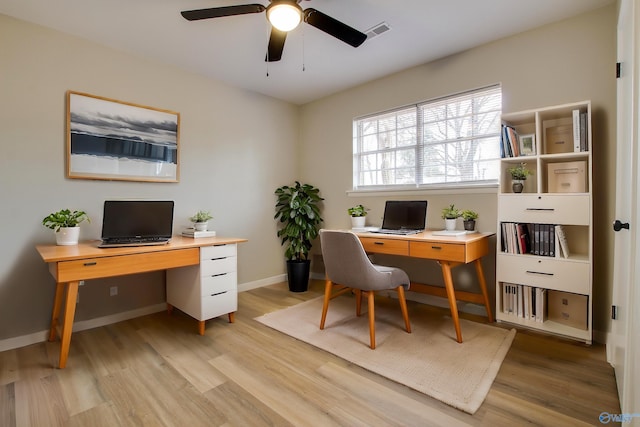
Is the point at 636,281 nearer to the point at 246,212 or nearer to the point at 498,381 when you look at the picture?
the point at 498,381

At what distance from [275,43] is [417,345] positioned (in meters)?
2.38

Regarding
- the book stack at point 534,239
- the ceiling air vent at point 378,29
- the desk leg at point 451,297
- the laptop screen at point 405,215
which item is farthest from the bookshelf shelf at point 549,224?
the ceiling air vent at point 378,29

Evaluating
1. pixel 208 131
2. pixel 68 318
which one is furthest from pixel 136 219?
Result: pixel 208 131

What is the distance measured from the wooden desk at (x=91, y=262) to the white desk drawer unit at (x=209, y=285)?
0.29 feet

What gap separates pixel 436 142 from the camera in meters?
3.13

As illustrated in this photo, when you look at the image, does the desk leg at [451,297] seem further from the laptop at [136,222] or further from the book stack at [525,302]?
the laptop at [136,222]

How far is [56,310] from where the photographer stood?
7.70ft


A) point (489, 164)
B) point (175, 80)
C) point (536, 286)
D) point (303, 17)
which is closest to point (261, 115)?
point (175, 80)

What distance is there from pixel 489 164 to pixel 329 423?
2.52m

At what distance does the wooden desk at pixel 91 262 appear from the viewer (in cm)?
189

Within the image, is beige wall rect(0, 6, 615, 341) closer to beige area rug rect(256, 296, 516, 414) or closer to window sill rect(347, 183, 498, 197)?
window sill rect(347, 183, 498, 197)

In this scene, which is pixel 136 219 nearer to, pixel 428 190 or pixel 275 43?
pixel 275 43

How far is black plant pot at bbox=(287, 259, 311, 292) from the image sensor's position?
3.63m

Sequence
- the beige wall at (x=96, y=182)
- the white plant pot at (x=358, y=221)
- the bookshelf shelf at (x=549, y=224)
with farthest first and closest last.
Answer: the white plant pot at (x=358, y=221) → the beige wall at (x=96, y=182) → the bookshelf shelf at (x=549, y=224)
